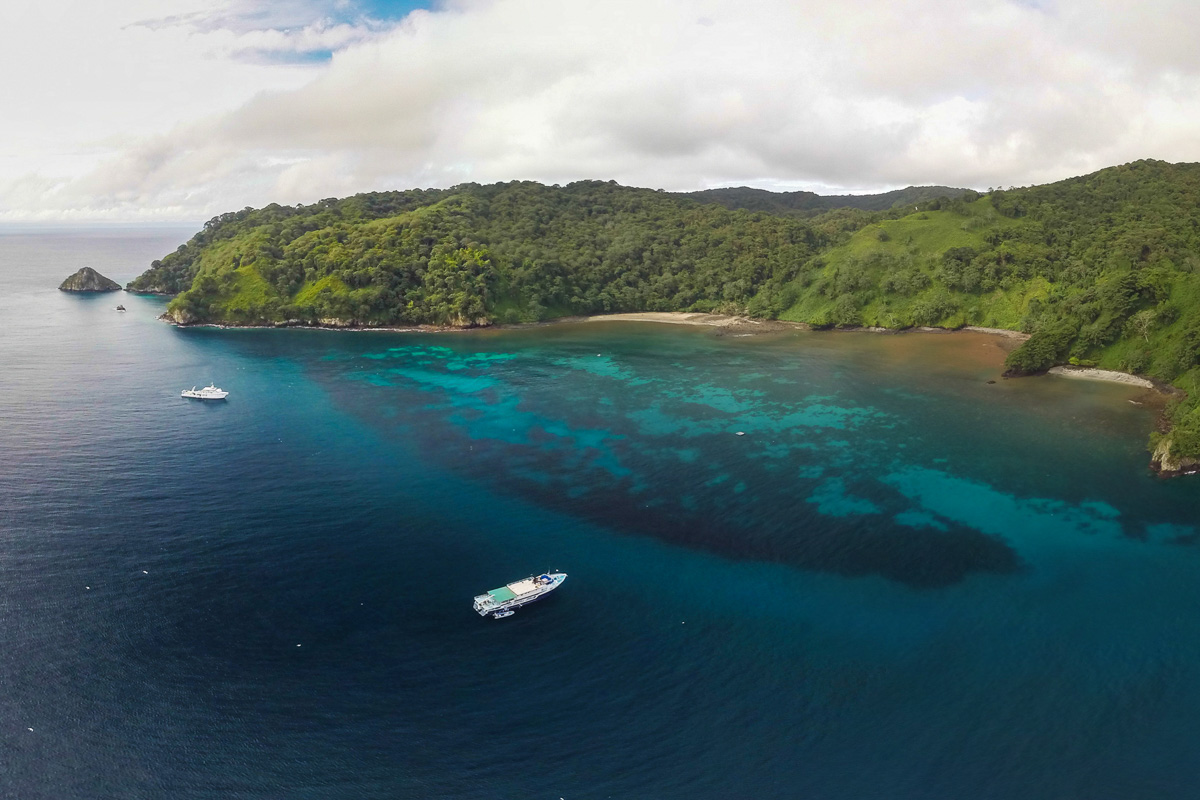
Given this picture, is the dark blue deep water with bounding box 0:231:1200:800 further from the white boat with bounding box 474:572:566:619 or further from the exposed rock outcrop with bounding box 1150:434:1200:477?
the exposed rock outcrop with bounding box 1150:434:1200:477

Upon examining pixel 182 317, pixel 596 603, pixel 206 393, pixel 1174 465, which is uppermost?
pixel 182 317

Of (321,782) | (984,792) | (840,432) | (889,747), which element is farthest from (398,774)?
(840,432)

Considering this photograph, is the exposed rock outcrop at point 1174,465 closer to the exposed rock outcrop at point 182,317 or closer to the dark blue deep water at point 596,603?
the dark blue deep water at point 596,603

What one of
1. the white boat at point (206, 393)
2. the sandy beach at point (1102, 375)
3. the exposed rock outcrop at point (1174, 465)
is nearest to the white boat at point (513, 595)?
the exposed rock outcrop at point (1174, 465)

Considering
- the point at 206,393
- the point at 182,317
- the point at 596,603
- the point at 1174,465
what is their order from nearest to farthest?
the point at 596,603
the point at 1174,465
the point at 206,393
the point at 182,317

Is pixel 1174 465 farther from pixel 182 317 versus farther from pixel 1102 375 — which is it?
pixel 182 317

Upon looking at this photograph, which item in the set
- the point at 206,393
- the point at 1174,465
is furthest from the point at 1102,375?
the point at 206,393
